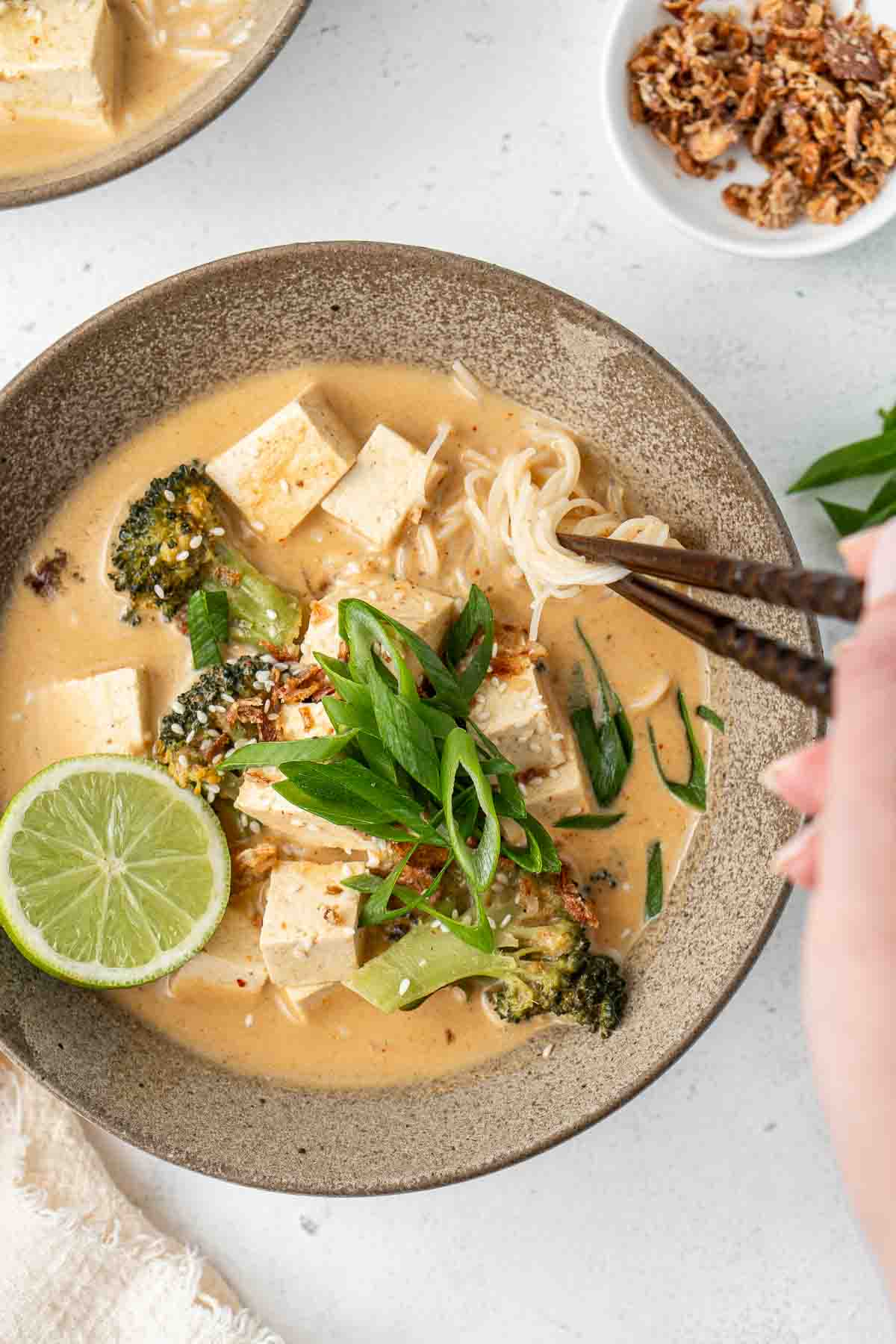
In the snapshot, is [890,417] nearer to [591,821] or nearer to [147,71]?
[591,821]

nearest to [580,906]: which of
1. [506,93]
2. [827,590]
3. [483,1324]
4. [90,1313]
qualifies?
[483,1324]

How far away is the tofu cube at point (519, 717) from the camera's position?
3438 millimetres

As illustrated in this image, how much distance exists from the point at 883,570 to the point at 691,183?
2.29 m

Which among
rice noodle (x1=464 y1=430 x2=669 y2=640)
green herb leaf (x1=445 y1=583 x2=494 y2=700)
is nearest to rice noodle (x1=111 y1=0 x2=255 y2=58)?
rice noodle (x1=464 y1=430 x2=669 y2=640)

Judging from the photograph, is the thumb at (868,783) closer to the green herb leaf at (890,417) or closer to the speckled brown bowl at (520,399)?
the speckled brown bowl at (520,399)

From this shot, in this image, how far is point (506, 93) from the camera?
378 centimetres

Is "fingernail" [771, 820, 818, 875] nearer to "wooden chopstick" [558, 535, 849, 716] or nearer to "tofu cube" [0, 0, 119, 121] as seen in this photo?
"wooden chopstick" [558, 535, 849, 716]

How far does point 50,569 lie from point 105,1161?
189 centimetres

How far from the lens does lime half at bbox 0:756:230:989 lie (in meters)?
3.50

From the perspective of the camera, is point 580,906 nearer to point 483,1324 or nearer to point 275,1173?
point 275,1173

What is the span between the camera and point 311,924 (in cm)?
350

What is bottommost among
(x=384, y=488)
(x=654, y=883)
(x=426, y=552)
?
(x=654, y=883)

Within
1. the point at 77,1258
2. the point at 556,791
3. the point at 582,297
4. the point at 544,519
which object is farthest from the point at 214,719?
the point at 77,1258

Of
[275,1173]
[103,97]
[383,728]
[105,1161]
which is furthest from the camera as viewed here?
[105,1161]
